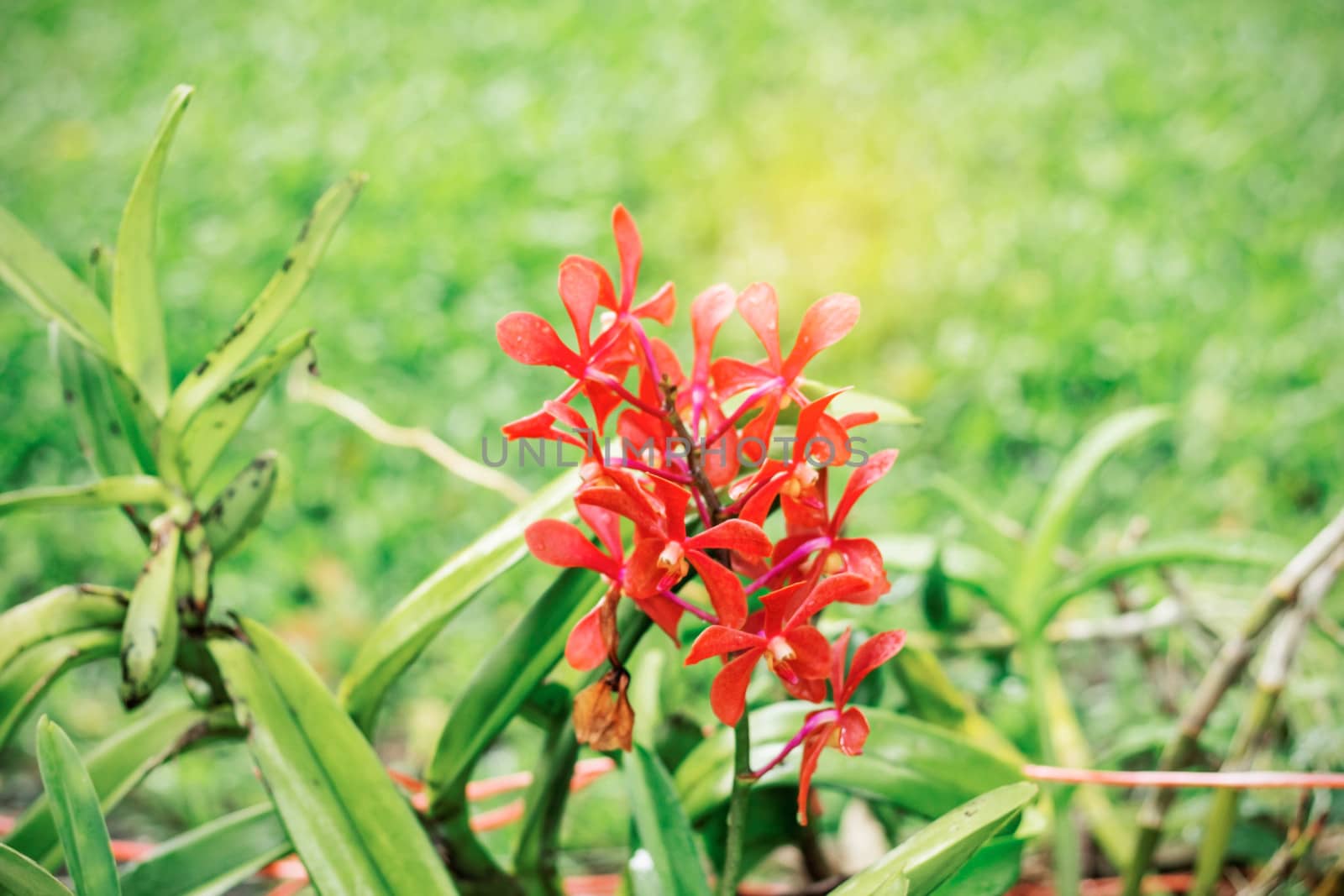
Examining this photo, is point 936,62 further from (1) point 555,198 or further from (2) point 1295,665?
(2) point 1295,665

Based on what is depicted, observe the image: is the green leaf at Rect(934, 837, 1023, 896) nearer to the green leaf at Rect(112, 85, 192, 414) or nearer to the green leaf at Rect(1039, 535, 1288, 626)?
the green leaf at Rect(1039, 535, 1288, 626)

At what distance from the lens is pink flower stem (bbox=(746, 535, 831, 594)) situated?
0.62 meters

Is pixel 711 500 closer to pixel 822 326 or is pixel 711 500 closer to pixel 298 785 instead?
pixel 822 326

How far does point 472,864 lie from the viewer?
2.68 feet

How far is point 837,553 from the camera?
0.63m

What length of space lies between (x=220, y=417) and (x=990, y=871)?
680 millimetres

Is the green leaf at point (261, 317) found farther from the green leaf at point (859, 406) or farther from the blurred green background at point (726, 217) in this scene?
the blurred green background at point (726, 217)

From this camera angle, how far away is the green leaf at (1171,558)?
0.99m

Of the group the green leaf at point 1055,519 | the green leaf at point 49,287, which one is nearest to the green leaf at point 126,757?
the green leaf at point 49,287

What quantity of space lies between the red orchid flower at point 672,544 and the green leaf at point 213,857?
39 centimetres

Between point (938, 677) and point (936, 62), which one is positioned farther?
point (936, 62)

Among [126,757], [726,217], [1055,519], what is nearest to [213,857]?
[126,757]

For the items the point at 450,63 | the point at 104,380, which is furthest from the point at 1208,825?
the point at 450,63

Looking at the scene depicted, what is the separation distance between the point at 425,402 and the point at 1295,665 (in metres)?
1.51
